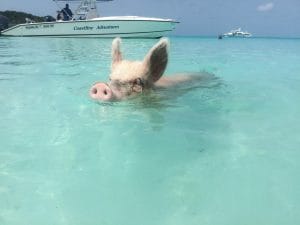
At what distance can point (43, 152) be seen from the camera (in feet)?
15.0

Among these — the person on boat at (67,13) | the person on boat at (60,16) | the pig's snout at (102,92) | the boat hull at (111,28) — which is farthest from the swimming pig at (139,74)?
the person on boat at (60,16)

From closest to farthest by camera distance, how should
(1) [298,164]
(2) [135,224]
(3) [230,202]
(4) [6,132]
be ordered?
(2) [135,224] < (3) [230,202] < (1) [298,164] < (4) [6,132]

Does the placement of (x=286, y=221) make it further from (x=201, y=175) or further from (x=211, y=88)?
(x=211, y=88)

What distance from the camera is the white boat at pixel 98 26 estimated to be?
36.3 metres

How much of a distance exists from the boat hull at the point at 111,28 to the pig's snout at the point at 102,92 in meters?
30.4

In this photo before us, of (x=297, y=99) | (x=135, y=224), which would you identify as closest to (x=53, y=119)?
(x=135, y=224)

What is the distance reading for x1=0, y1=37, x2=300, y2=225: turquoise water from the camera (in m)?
3.31

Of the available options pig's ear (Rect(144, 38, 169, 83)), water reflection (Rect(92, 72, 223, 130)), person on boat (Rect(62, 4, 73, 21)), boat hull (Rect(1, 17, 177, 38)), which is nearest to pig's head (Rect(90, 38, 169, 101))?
pig's ear (Rect(144, 38, 169, 83))

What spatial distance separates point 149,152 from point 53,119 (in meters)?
1.98

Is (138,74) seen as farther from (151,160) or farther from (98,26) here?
(98,26)

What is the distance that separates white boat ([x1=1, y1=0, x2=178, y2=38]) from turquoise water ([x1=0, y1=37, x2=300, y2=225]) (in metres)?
29.2

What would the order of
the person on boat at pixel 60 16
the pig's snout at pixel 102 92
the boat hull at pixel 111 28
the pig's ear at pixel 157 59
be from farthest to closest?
the person on boat at pixel 60 16, the boat hull at pixel 111 28, the pig's ear at pixel 157 59, the pig's snout at pixel 102 92

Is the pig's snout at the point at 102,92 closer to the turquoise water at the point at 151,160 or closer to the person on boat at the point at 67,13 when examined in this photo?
the turquoise water at the point at 151,160

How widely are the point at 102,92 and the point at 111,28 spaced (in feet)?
102
